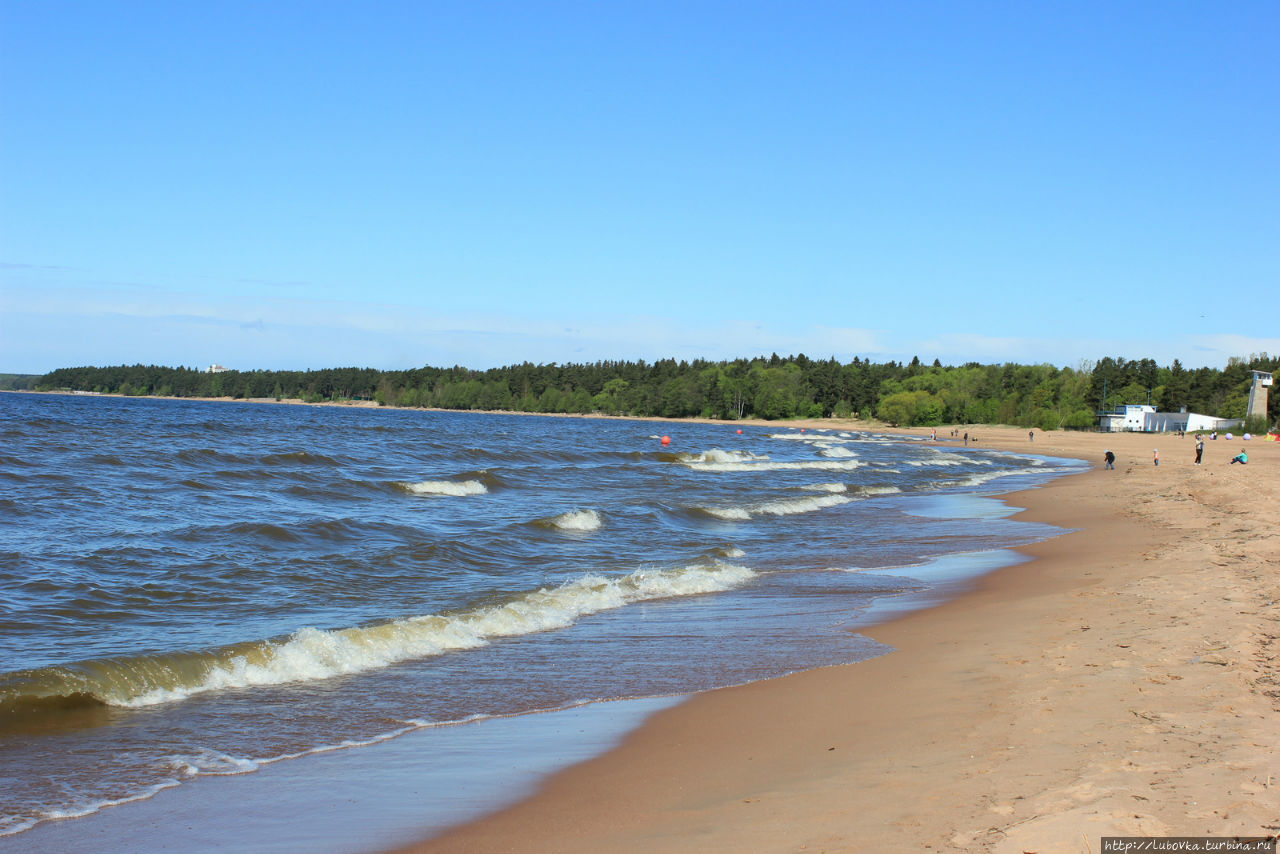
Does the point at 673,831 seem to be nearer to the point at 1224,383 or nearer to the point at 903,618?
the point at 903,618

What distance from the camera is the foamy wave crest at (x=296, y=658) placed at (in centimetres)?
760

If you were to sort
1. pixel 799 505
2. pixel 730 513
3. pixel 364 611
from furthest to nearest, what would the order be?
1. pixel 799 505
2. pixel 730 513
3. pixel 364 611

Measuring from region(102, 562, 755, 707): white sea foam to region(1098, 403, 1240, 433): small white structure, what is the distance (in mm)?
110023

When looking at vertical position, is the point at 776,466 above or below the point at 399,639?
above

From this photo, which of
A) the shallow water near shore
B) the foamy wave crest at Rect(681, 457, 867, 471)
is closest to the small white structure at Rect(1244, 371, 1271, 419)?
the foamy wave crest at Rect(681, 457, 867, 471)

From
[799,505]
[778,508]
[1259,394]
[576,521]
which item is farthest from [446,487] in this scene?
[1259,394]

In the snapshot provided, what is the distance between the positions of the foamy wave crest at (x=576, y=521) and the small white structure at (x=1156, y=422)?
10367 centimetres

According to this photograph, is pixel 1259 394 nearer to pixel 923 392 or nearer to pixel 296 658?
pixel 923 392

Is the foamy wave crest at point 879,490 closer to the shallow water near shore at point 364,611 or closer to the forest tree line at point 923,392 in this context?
the shallow water near shore at point 364,611

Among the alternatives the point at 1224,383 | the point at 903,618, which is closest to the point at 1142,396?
the point at 1224,383

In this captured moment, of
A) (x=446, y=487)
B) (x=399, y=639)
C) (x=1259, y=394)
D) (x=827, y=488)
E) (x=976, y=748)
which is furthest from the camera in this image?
(x=1259, y=394)

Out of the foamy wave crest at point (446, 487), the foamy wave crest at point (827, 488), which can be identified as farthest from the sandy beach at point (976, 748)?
the foamy wave crest at point (827, 488)

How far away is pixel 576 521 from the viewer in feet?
68.1

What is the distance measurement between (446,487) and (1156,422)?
107 m
